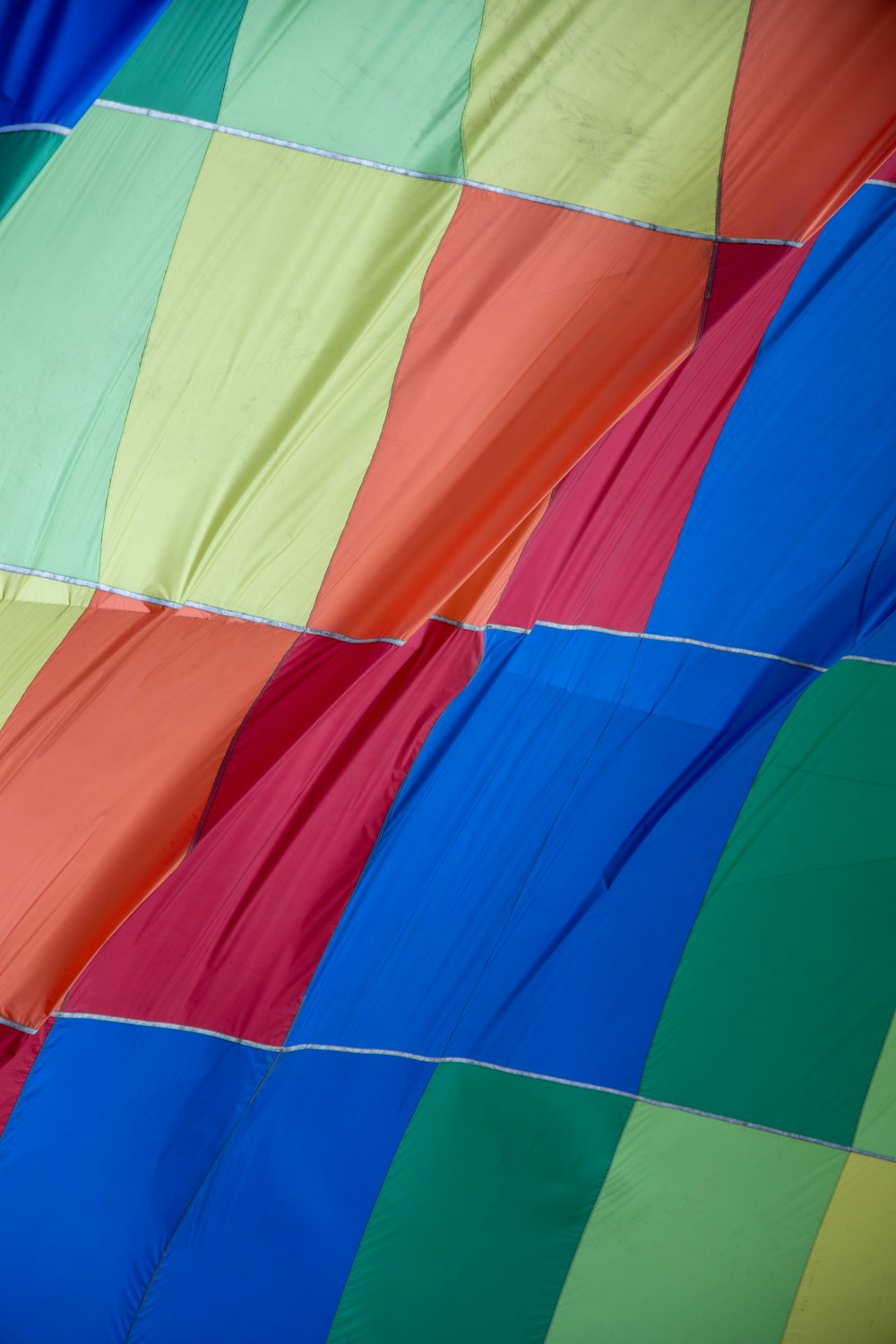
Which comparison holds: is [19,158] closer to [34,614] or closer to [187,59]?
[187,59]

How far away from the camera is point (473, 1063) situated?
86.8 inches

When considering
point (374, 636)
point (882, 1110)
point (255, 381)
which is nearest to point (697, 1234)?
point (882, 1110)

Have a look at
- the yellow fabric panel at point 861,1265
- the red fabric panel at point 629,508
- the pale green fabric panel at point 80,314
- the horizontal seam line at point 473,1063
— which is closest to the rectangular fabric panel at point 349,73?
the pale green fabric panel at point 80,314

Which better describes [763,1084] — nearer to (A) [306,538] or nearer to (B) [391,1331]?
(B) [391,1331]

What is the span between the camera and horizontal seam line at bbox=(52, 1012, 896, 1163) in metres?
2.13

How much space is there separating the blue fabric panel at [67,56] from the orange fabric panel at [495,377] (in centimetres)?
62

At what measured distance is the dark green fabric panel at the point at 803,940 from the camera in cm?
225

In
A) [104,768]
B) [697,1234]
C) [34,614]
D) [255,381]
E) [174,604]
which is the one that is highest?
[255,381]

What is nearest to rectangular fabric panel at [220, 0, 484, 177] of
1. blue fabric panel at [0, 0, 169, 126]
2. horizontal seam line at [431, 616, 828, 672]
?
blue fabric panel at [0, 0, 169, 126]

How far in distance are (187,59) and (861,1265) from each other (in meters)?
2.46

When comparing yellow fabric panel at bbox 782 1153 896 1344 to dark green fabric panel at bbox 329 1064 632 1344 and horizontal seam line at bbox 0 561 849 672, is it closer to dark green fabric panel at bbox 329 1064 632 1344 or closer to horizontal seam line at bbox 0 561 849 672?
dark green fabric panel at bbox 329 1064 632 1344

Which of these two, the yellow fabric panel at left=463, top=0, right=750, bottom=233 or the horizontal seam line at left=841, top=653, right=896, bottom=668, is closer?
the yellow fabric panel at left=463, top=0, right=750, bottom=233

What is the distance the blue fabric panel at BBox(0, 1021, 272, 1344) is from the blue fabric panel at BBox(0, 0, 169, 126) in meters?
1.48

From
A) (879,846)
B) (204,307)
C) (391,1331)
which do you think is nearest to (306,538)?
(204,307)
